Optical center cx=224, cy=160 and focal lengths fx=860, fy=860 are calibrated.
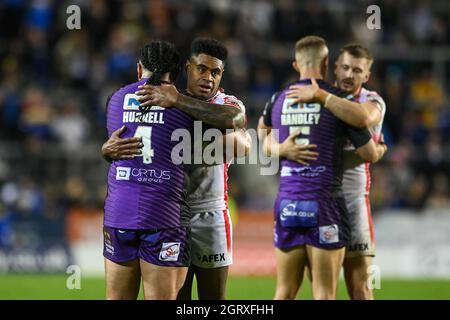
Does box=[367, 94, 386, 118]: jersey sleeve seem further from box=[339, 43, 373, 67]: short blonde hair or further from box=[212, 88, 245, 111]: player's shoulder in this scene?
box=[212, 88, 245, 111]: player's shoulder

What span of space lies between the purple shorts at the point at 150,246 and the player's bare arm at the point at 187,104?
0.82 metres

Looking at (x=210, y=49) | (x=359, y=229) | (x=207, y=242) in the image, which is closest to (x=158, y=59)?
(x=210, y=49)

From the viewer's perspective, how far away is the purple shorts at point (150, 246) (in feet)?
Answer: 20.0

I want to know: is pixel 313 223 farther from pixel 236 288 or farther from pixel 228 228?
pixel 236 288

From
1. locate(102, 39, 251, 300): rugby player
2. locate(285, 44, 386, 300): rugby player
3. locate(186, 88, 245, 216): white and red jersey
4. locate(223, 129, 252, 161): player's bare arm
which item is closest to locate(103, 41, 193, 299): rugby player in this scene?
locate(223, 129, 252, 161): player's bare arm

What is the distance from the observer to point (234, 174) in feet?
59.6

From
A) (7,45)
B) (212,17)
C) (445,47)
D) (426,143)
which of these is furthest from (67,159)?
(445,47)

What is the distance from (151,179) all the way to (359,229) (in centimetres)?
291

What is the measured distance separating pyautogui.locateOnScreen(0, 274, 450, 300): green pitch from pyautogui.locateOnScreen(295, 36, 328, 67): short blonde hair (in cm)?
516

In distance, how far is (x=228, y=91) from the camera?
18203mm

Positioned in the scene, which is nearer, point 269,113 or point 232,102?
point 232,102

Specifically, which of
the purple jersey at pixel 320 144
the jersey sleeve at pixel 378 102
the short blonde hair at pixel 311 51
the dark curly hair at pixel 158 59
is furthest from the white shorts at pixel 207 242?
the jersey sleeve at pixel 378 102

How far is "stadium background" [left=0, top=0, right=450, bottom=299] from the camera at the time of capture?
1650 centimetres

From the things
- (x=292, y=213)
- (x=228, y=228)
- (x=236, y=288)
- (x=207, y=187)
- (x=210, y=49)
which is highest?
(x=210, y=49)
